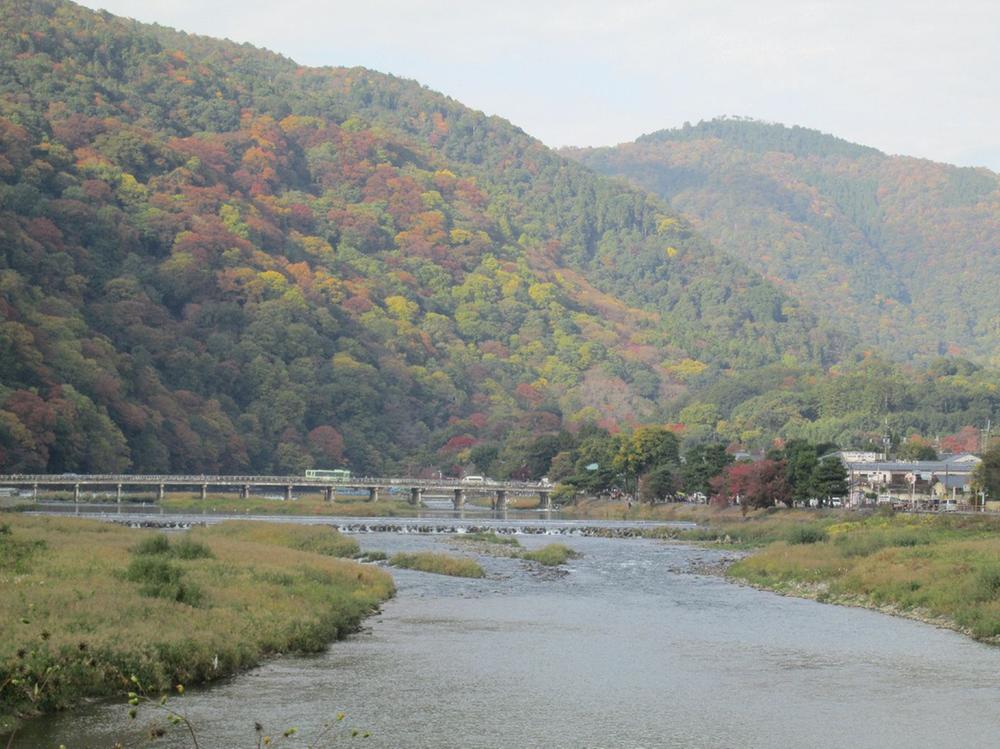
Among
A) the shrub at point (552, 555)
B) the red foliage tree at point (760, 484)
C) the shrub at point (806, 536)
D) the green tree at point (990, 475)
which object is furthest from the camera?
the red foliage tree at point (760, 484)

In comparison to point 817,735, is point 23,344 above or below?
above

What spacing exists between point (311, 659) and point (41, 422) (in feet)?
356

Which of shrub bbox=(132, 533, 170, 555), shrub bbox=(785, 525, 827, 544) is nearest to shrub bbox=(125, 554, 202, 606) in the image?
shrub bbox=(132, 533, 170, 555)

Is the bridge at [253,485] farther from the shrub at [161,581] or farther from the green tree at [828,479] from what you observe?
the shrub at [161,581]

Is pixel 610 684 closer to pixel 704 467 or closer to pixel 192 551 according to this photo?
pixel 192 551

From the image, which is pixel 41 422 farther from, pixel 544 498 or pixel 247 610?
pixel 247 610

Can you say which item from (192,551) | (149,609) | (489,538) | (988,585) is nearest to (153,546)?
(192,551)

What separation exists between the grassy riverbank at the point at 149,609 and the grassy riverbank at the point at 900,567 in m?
20.3

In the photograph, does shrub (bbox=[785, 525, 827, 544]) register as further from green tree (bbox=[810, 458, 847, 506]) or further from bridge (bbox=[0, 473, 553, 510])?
bridge (bbox=[0, 473, 553, 510])

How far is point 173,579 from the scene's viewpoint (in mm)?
44562

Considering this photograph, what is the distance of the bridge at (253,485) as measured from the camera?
448 feet

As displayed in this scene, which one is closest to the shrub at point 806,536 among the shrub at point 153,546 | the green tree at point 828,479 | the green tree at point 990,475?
the green tree at point 990,475

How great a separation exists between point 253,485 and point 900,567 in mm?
103957

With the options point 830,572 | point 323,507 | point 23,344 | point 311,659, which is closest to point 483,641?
point 311,659
